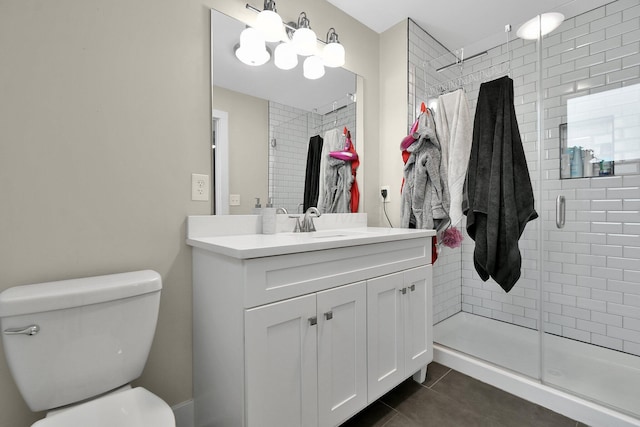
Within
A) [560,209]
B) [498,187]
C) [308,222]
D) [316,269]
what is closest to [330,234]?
[308,222]

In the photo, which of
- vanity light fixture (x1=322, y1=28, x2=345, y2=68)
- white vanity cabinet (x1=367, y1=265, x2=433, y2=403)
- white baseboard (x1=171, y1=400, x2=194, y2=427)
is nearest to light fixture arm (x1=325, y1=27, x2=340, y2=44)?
vanity light fixture (x1=322, y1=28, x2=345, y2=68)

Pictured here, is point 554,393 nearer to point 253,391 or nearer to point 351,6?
point 253,391

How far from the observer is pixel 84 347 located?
3.07 feet

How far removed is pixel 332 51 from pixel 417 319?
1.73m

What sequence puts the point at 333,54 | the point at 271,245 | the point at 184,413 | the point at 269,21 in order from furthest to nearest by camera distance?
1. the point at 333,54
2. the point at 269,21
3. the point at 184,413
4. the point at 271,245

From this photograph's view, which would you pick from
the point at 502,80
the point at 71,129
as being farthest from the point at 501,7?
the point at 71,129

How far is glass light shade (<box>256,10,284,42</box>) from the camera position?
1478 mm

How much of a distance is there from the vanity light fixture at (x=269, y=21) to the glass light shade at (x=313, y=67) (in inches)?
11.9

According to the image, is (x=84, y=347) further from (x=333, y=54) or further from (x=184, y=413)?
(x=333, y=54)

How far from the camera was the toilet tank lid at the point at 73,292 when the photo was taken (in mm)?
850

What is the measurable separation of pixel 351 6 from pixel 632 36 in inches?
68.6

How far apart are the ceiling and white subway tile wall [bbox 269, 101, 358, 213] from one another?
0.88 m

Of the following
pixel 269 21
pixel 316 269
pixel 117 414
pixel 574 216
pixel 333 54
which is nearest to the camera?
pixel 117 414

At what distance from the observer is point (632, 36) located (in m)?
1.73
